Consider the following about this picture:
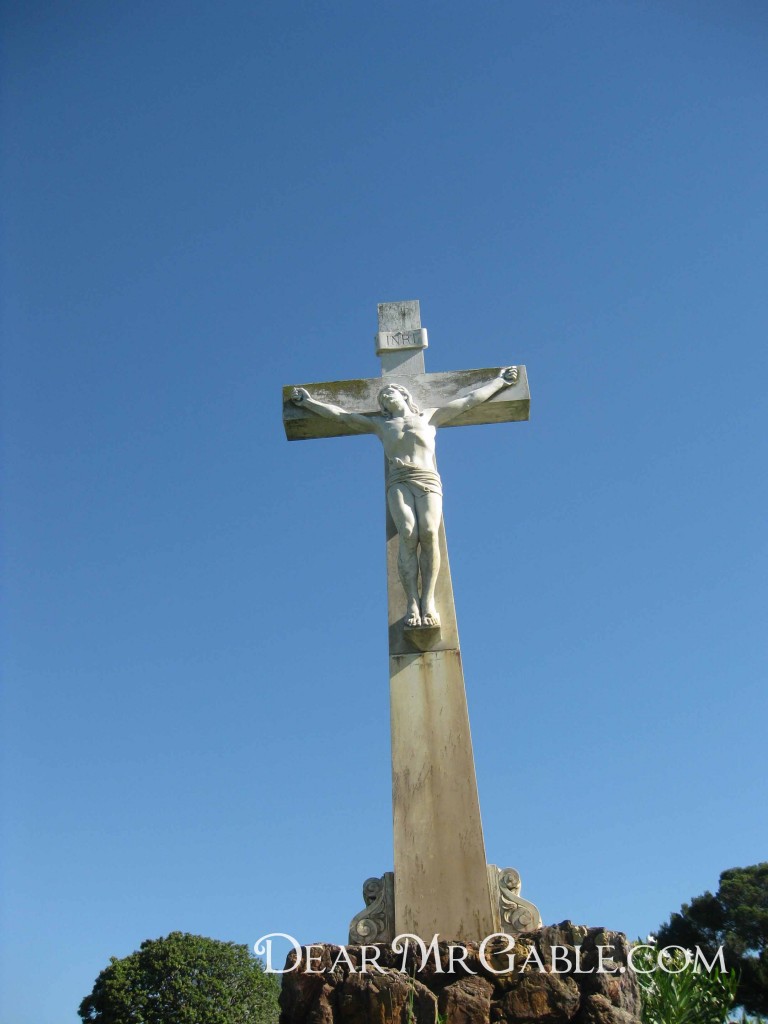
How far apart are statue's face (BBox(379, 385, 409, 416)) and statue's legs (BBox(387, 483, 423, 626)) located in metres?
0.93

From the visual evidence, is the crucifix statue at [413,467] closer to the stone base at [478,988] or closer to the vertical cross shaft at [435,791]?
the vertical cross shaft at [435,791]

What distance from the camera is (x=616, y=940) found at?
192 inches

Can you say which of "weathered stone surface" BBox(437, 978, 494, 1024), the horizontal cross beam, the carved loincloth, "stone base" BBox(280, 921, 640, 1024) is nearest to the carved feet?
the carved loincloth

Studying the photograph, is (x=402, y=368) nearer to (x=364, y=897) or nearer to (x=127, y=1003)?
(x=364, y=897)

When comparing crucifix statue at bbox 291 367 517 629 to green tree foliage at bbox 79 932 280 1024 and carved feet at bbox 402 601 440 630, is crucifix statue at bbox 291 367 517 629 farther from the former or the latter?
green tree foliage at bbox 79 932 280 1024

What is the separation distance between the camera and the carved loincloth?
7523mm

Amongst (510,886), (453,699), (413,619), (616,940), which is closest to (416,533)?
(413,619)

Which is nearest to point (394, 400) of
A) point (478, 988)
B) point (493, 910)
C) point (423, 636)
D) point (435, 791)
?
point (423, 636)

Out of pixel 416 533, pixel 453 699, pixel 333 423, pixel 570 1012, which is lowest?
pixel 570 1012

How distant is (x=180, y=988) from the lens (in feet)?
87.3

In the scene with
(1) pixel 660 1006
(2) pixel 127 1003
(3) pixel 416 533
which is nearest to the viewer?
(1) pixel 660 1006

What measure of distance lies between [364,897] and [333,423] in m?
4.19

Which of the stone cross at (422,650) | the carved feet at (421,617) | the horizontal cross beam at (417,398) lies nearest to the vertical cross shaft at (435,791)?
the stone cross at (422,650)

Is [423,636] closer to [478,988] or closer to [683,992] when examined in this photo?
[478,988]
